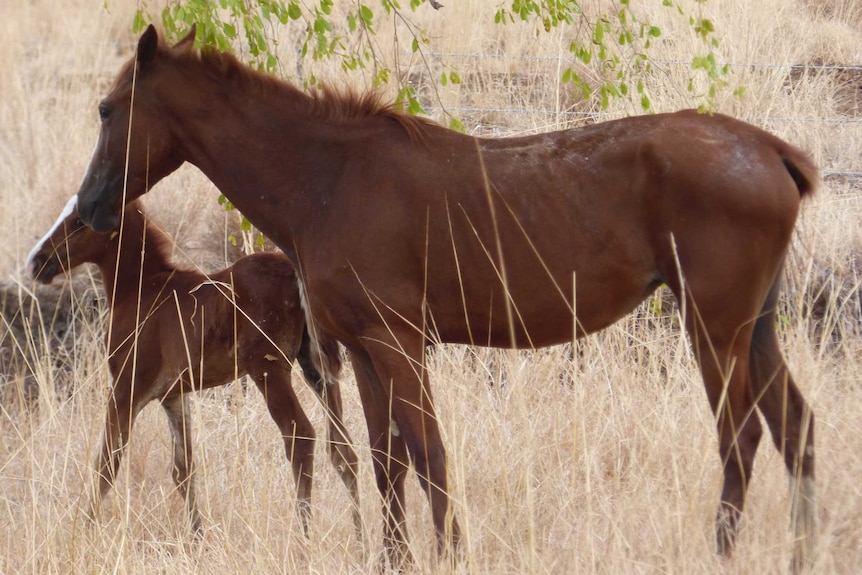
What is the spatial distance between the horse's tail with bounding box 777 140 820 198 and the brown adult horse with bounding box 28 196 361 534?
2080 mm

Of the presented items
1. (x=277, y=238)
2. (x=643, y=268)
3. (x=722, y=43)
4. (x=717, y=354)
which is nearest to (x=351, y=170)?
(x=277, y=238)

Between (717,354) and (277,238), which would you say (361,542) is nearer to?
(277,238)

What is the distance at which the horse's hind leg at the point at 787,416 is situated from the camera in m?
3.61

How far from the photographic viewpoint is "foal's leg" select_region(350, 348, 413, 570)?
4.02 metres

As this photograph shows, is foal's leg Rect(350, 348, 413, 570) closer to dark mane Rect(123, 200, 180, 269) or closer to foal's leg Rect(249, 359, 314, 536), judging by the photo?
foal's leg Rect(249, 359, 314, 536)

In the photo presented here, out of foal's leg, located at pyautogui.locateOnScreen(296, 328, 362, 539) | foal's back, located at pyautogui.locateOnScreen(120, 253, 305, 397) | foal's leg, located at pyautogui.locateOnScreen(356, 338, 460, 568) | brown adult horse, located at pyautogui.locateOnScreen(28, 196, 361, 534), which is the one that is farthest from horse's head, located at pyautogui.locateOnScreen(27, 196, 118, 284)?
foal's leg, located at pyautogui.locateOnScreen(356, 338, 460, 568)

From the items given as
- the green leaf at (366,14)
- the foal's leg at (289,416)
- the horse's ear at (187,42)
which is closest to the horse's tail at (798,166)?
the green leaf at (366,14)

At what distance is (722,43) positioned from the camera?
26.0 feet

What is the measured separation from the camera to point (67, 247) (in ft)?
16.4

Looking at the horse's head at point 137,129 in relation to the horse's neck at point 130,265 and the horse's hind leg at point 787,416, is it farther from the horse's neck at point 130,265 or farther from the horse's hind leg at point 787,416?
the horse's hind leg at point 787,416

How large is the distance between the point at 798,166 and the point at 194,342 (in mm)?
2689

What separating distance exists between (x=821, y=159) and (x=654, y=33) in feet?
10.9

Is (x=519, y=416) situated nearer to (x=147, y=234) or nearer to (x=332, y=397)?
(x=332, y=397)

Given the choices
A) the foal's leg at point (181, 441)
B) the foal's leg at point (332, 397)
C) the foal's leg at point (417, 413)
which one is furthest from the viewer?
the foal's leg at point (181, 441)
